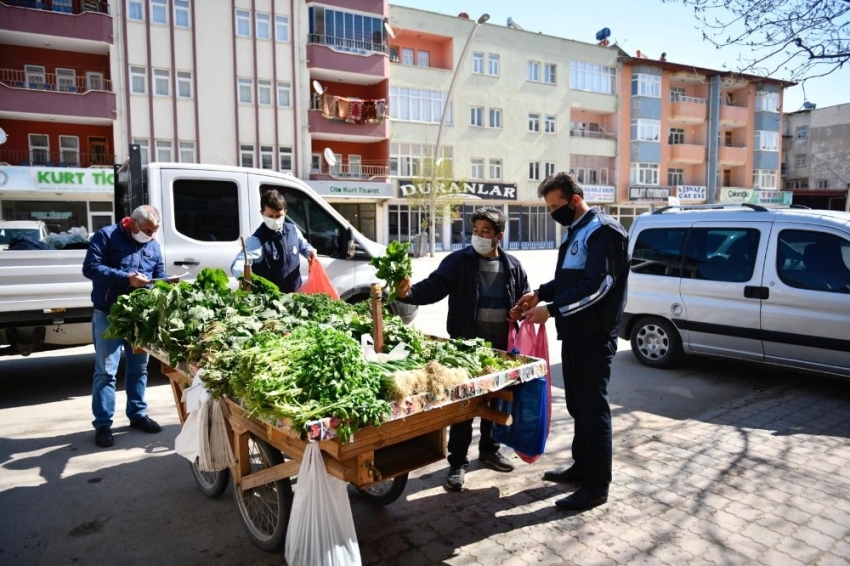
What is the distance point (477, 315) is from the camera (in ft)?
14.6

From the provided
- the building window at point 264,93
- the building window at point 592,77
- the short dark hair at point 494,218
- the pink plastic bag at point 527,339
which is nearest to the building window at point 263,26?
the building window at point 264,93

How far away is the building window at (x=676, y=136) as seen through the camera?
152ft

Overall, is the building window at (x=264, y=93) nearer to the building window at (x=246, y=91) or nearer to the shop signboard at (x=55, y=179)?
the building window at (x=246, y=91)

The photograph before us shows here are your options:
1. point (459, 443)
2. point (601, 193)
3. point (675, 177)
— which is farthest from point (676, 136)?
point (459, 443)

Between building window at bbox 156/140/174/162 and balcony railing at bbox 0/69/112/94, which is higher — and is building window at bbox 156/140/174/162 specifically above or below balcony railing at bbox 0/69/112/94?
below

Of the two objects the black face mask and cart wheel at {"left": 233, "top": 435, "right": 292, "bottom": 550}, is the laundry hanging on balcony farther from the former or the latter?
cart wheel at {"left": 233, "top": 435, "right": 292, "bottom": 550}

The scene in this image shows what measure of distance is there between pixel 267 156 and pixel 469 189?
12678mm

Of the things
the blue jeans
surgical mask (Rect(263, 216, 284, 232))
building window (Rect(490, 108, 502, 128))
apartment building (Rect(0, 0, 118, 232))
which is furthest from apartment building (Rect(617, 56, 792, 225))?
the blue jeans

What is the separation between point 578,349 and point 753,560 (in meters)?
1.54

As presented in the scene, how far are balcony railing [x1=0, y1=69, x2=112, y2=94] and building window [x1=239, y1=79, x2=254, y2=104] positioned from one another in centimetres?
580

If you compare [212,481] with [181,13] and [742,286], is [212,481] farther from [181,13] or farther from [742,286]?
[181,13]

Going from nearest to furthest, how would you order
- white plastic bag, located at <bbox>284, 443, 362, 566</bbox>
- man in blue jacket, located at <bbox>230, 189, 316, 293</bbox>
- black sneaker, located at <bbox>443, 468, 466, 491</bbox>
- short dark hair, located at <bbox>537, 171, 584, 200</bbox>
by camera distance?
white plastic bag, located at <bbox>284, 443, 362, 566</bbox>, short dark hair, located at <bbox>537, 171, 584, 200</bbox>, black sneaker, located at <bbox>443, 468, 466, 491</bbox>, man in blue jacket, located at <bbox>230, 189, 316, 293</bbox>

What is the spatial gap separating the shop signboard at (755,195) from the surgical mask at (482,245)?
48977mm

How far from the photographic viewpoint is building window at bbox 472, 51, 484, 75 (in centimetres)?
3731
